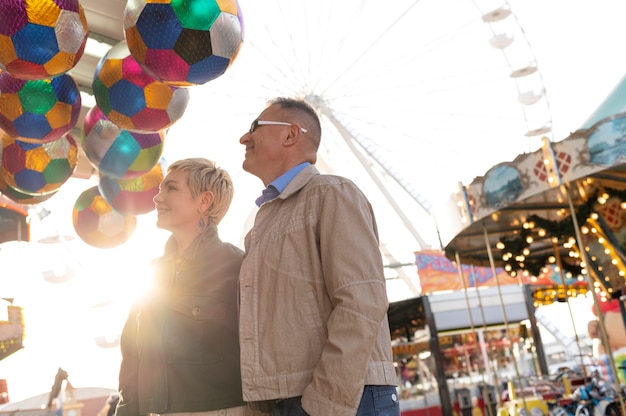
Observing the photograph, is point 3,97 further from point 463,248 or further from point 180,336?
point 463,248

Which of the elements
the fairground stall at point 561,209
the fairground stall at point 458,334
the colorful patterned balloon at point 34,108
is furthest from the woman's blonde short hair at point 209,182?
the fairground stall at point 458,334

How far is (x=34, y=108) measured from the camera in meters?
3.00

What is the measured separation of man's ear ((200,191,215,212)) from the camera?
2171 millimetres

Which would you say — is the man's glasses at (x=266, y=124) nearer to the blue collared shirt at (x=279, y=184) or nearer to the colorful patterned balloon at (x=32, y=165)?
the blue collared shirt at (x=279, y=184)

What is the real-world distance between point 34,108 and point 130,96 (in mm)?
444

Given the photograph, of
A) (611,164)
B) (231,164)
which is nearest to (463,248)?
(611,164)

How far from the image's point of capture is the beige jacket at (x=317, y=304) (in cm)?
139

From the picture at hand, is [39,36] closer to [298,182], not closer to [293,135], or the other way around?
[293,135]

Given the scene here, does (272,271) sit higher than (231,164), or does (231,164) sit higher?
(231,164)

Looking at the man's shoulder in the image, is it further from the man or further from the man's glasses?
the man's glasses

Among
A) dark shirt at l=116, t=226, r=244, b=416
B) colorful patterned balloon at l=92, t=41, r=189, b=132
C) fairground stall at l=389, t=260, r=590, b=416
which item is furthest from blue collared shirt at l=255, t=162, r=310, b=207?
fairground stall at l=389, t=260, r=590, b=416

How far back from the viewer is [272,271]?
1.61 metres

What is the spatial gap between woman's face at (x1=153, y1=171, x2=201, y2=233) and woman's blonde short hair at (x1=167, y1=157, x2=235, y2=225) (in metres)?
0.03

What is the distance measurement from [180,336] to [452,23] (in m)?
11.8
